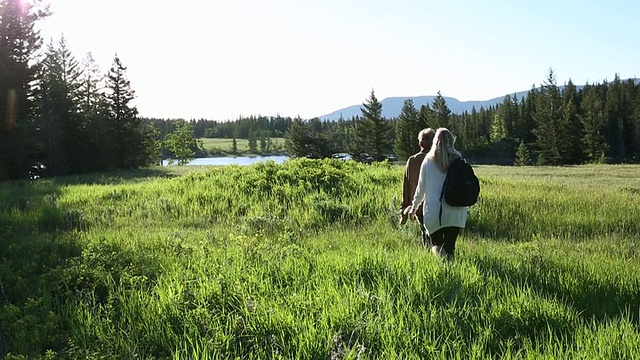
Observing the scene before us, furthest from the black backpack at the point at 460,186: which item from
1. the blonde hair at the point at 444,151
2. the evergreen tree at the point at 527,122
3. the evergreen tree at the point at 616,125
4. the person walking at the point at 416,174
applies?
the evergreen tree at the point at 527,122

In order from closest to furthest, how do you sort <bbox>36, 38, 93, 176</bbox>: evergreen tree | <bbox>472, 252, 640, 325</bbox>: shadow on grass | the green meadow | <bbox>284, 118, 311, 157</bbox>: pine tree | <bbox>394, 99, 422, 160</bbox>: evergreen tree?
the green meadow < <bbox>472, 252, 640, 325</bbox>: shadow on grass < <bbox>36, 38, 93, 176</bbox>: evergreen tree < <bbox>394, 99, 422, 160</bbox>: evergreen tree < <bbox>284, 118, 311, 157</bbox>: pine tree

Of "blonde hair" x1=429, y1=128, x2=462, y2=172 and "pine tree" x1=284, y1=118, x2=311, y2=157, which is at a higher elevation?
"pine tree" x1=284, y1=118, x2=311, y2=157

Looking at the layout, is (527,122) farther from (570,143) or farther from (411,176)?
(411,176)

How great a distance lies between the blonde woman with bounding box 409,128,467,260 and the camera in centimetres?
638

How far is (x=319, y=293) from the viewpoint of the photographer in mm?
4699

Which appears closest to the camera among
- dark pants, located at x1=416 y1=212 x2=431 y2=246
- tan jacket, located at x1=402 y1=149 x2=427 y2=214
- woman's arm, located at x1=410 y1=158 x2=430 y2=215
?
woman's arm, located at x1=410 y1=158 x2=430 y2=215

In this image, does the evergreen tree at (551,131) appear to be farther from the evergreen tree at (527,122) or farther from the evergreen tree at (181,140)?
the evergreen tree at (181,140)

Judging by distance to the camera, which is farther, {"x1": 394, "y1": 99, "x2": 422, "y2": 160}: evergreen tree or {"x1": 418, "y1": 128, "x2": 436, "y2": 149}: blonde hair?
{"x1": 394, "y1": 99, "x2": 422, "y2": 160}: evergreen tree

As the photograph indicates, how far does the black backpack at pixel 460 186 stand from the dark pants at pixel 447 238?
0.44 m

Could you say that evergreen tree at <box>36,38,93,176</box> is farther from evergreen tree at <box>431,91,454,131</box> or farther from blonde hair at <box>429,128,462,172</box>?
evergreen tree at <box>431,91,454,131</box>

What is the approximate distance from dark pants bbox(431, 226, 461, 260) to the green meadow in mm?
401

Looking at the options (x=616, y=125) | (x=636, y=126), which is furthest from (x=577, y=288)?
(x=616, y=125)

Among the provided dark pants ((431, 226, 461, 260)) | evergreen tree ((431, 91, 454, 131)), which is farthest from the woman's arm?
evergreen tree ((431, 91, 454, 131))

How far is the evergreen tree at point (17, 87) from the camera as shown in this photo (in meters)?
29.6
